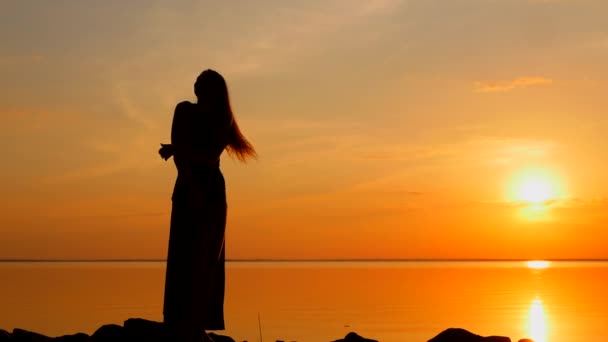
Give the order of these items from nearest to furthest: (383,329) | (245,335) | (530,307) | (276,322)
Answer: (245,335)
(383,329)
(276,322)
(530,307)

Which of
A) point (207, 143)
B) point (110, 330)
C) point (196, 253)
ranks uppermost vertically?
point (207, 143)

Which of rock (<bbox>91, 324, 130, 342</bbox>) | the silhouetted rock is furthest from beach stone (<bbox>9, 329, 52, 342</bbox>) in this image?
the silhouetted rock

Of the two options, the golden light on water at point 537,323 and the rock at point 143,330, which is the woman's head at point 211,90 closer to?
the rock at point 143,330

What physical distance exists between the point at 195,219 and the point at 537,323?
19.1 meters

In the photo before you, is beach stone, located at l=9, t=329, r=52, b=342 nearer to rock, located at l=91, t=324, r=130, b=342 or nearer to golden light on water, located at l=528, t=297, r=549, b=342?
rock, located at l=91, t=324, r=130, b=342

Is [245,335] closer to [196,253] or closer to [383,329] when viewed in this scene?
[383,329]

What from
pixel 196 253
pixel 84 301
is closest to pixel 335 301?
pixel 84 301

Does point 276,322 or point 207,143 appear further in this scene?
point 276,322

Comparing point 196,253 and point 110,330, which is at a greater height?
point 196,253

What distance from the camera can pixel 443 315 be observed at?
29.6m

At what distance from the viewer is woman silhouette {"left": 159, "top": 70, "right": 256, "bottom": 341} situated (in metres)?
9.31

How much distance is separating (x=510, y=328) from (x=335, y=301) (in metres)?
11.7

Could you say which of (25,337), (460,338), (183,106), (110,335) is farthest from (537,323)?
(183,106)

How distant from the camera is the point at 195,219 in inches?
370
